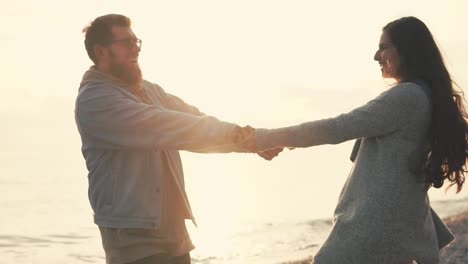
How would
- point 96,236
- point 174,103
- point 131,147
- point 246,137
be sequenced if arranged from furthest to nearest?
point 96,236 → point 174,103 → point 246,137 → point 131,147

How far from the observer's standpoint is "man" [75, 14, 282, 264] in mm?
5324

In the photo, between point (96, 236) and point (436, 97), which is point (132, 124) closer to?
point (436, 97)

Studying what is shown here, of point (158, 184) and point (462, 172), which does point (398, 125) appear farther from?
point (158, 184)

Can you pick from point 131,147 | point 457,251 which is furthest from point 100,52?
point 457,251

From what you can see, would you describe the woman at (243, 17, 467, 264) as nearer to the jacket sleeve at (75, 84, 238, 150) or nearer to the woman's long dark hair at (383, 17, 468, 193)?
the woman's long dark hair at (383, 17, 468, 193)

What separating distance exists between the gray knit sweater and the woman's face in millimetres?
176

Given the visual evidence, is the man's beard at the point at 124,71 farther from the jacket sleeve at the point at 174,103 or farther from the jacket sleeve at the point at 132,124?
the jacket sleeve at the point at 174,103

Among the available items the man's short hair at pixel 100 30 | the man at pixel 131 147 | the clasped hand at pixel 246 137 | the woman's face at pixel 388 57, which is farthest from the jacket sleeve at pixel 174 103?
the woman's face at pixel 388 57

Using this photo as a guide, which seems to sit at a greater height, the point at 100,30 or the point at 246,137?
the point at 100,30

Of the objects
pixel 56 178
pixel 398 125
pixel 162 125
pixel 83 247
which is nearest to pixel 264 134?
pixel 162 125

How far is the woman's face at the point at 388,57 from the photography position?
16.1 feet

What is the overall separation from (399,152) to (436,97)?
0.37 meters

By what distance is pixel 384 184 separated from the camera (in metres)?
4.73

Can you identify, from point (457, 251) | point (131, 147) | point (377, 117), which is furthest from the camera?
point (457, 251)
